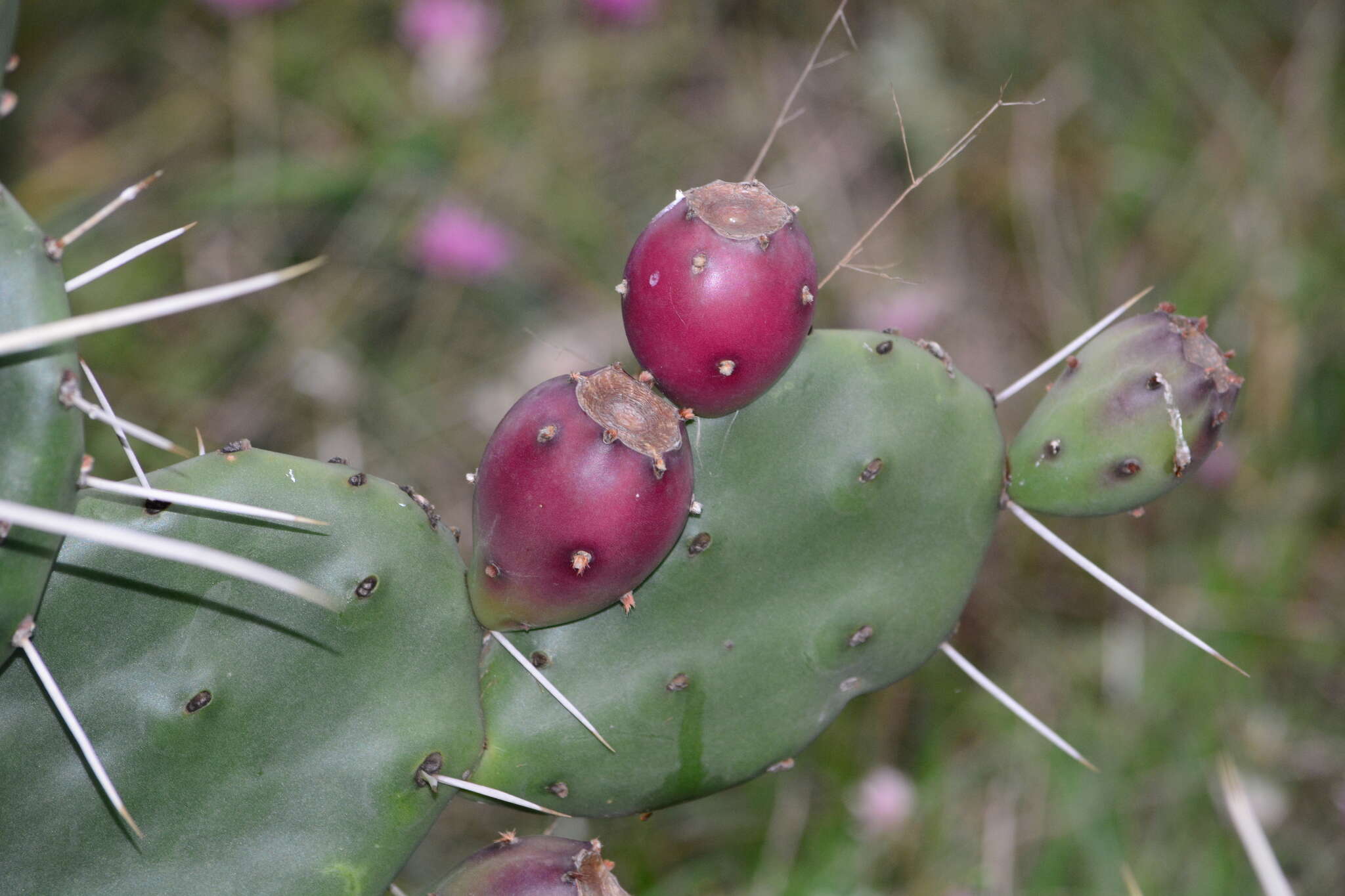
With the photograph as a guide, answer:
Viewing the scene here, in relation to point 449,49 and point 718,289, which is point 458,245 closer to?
point 449,49

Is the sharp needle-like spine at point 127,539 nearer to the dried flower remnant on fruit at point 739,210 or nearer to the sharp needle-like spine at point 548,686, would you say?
the sharp needle-like spine at point 548,686

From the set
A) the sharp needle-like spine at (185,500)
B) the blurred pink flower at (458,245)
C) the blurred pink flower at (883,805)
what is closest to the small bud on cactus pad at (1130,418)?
the sharp needle-like spine at (185,500)

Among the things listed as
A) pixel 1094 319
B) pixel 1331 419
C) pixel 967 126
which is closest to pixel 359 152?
pixel 967 126

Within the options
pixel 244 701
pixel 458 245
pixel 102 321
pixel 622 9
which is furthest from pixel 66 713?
pixel 622 9

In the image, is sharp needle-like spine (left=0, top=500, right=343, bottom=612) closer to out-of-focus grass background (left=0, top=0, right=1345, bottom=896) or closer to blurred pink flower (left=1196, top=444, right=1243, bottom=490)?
out-of-focus grass background (left=0, top=0, right=1345, bottom=896)

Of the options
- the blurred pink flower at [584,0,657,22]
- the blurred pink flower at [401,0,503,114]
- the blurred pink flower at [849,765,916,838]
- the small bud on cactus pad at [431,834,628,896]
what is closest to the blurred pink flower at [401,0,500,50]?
the blurred pink flower at [401,0,503,114]

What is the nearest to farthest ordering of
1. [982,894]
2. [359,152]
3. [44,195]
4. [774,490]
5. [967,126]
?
[774,490] → [982,894] → [44,195] → [359,152] → [967,126]

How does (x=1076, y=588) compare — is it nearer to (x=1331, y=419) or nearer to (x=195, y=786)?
(x=1331, y=419)

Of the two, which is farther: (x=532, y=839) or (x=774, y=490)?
(x=774, y=490)
